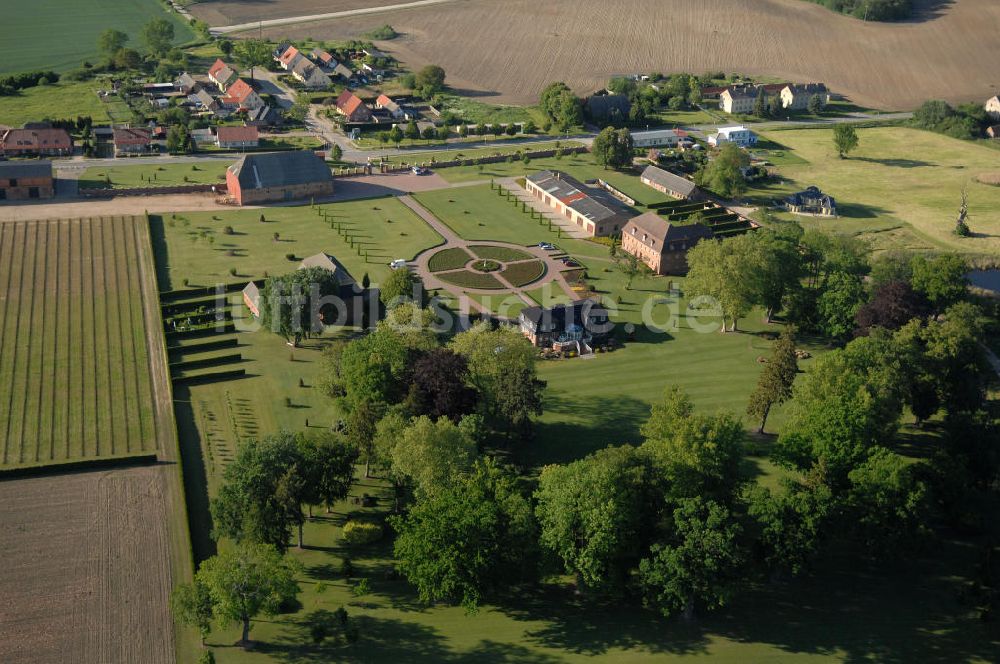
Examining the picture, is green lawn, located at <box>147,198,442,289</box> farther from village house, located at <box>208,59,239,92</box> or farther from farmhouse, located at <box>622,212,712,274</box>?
village house, located at <box>208,59,239,92</box>

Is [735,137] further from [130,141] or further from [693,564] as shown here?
[693,564]

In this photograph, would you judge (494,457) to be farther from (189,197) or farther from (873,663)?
(189,197)

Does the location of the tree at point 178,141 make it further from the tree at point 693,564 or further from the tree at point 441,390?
the tree at point 693,564

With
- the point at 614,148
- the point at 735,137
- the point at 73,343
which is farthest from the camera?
the point at 735,137

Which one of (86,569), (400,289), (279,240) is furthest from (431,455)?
(279,240)

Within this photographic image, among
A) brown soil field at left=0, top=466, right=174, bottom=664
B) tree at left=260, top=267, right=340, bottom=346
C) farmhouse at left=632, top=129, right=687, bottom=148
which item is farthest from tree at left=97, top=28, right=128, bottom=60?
brown soil field at left=0, top=466, right=174, bottom=664

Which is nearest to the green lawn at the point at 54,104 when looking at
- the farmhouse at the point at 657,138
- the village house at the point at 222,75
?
the village house at the point at 222,75
